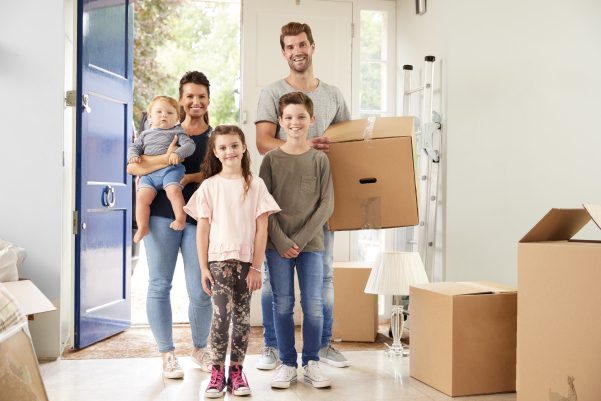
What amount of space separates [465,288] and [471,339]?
21 cm

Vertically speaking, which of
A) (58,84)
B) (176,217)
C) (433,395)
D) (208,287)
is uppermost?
(58,84)

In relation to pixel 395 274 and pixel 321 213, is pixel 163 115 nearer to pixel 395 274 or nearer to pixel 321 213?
pixel 321 213

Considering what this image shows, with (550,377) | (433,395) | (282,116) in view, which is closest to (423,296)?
(433,395)

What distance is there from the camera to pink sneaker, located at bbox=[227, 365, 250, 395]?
2637 millimetres

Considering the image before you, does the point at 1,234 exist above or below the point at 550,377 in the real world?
above

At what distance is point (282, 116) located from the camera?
9.06ft

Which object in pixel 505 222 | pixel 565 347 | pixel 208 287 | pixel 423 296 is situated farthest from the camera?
pixel 505 222

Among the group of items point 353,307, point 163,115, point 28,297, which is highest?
point 163,115

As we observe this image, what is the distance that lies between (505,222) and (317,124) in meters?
1.34

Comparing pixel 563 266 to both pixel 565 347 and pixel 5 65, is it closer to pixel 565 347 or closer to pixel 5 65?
pixel 565 347

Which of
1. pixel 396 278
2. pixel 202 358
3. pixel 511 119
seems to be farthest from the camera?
pixel 511 119

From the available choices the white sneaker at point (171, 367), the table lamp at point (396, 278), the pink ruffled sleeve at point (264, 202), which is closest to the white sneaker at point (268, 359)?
the white sneaker at point (171, 367)

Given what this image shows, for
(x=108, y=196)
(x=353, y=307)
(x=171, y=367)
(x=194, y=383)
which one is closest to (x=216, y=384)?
(x=194, y=383)

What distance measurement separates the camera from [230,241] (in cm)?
258
